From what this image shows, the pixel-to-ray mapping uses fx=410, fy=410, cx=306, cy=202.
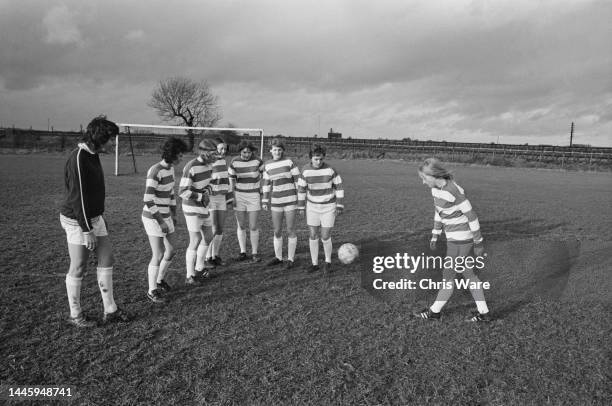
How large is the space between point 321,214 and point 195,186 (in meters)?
1.76

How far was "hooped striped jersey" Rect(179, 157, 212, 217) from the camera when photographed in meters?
5.00

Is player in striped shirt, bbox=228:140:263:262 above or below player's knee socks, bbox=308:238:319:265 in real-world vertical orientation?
above

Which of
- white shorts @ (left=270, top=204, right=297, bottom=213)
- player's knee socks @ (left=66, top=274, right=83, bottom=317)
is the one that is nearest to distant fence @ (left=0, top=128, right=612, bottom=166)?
white shorts @ (left=270, top=204, right=297, bottom=213)

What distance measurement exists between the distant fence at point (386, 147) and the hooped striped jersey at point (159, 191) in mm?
28311

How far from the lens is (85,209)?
3596mm

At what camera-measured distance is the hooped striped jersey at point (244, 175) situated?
6.14 m

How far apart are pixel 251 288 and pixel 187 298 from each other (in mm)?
804

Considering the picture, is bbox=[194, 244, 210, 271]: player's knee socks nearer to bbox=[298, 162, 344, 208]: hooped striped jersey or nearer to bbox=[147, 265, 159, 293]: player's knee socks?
bbox=[147, 265, 159, 293]: player's knee socks

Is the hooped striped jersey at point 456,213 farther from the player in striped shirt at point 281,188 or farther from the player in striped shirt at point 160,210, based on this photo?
the player in striped shirt at point 160,210

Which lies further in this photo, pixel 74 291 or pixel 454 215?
pixel 454 215

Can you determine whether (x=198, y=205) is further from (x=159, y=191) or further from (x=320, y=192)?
(x=320, y=192)

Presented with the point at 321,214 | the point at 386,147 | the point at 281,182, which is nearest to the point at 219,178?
the point at 281,182

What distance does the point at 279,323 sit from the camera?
4.23 meters

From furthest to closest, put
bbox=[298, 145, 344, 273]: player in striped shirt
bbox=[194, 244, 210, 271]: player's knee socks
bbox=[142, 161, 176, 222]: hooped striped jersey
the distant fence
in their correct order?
the distant fence, bbox=[298, 145, 344, 273]: player in striped shirt, bbox=[194, 244, 210, 271]: player's knee socks, bbox=[142, 161, 176, 222]: hooped striped jersey
